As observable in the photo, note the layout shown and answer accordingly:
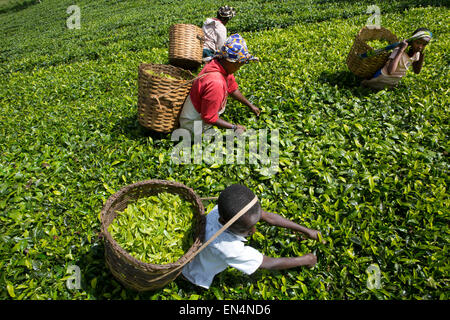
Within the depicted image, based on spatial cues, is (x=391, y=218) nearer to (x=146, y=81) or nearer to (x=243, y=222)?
(x=243, y=222)

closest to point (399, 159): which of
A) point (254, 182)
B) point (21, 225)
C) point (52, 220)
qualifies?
point (254, 182)

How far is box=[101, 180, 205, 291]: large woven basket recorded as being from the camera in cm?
195

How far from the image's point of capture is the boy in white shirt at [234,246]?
6.40ft

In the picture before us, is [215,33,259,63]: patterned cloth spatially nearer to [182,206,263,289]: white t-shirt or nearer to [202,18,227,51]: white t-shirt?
[182,206,263,289]: white t-shirt

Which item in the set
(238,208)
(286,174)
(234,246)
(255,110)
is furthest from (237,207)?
(255,110)

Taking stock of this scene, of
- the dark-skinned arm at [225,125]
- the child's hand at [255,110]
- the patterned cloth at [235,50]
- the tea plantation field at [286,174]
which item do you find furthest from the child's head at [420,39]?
the dark-skinned arm at [225,125]

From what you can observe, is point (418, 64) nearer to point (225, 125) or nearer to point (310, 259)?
point (225, 125)

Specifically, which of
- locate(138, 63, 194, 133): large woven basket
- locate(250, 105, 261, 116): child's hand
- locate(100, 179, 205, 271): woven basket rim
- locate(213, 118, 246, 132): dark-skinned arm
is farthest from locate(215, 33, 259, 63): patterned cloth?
locate(100, 179, 205, 271): woven basket rim

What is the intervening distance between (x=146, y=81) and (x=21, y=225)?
2059mm

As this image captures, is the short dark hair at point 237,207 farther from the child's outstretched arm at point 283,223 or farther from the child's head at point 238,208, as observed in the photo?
the child's outstretched arm at point 283,223

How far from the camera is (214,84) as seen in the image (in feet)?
→ 10.3

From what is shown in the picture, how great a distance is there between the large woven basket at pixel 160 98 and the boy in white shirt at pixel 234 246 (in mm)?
1645

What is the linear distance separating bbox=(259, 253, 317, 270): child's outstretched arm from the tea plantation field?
13 centimetres

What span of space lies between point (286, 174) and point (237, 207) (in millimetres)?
1479
